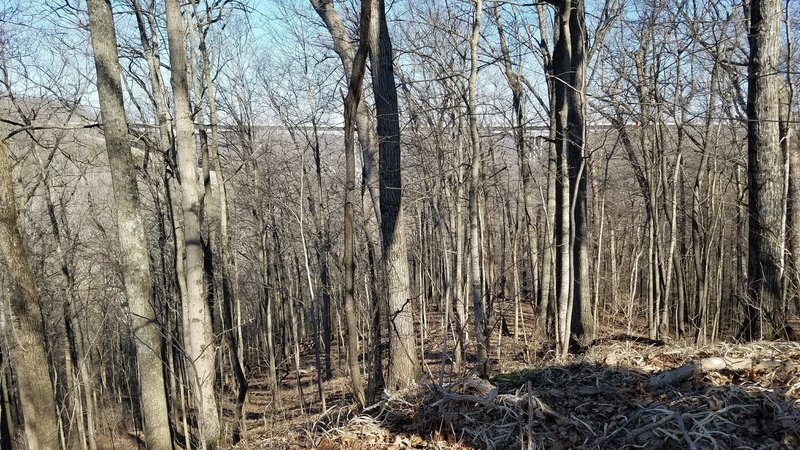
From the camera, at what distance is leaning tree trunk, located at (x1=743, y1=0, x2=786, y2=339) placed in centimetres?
646

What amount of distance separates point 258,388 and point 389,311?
14582 mm

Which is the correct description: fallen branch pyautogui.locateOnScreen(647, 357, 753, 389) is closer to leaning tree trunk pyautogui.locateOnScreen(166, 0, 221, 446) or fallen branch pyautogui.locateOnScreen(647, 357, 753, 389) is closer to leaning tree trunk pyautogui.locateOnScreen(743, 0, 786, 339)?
leaning tree trunk pyautogui.locateOnScreen(743, 0, 786, 339)

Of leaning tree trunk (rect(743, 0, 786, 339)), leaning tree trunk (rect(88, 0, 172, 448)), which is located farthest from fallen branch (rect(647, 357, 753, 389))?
leaning tree trunk (rect(88, 0, 172, 448))

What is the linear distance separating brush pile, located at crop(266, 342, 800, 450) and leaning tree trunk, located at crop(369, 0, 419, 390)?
2757 millimetres

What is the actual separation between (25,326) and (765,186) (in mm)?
9285

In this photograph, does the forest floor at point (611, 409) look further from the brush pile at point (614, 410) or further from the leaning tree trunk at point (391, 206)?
the leaning tree trunk at point (391, 206)

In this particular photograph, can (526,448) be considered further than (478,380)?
No

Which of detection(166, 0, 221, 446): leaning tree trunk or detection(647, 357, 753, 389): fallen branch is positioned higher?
detection(166, 0, 221, 446): leaning tree trunk

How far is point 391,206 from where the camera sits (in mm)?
7242

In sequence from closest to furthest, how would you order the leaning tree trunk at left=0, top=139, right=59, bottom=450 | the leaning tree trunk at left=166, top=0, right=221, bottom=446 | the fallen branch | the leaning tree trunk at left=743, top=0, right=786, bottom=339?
the fallen branch, the leaning tree trunk at left=743, top=0, right=786, bottom=339, the leaning tree trunk at left=0, top=139, right=59, bottom=450, the leaning tree trunk at left=166, top=0, right=221, bottom=446

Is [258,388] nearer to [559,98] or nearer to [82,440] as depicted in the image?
[82,440]

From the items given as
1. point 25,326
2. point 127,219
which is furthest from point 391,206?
point 25,326

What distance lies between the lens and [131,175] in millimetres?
7125

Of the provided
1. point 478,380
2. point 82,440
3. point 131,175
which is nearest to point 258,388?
point 82,440
